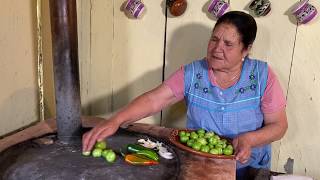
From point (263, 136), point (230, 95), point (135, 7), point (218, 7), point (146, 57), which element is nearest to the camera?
point (263, 136)

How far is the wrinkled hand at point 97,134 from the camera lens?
4.80ft

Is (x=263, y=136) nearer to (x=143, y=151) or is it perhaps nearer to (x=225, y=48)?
(x=225, y=48)

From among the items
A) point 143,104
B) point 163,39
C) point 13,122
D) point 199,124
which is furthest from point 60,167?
point 163,39

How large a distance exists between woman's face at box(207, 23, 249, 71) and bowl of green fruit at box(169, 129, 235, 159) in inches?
12.6

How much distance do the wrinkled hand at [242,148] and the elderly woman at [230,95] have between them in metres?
0.05

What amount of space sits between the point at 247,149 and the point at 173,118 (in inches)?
33.6

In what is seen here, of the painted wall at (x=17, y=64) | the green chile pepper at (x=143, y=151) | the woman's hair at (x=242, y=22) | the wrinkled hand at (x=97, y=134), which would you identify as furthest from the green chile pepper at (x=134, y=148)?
the painted wall at (x=17, y=64)

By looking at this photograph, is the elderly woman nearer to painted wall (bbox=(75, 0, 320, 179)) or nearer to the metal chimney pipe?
the metal chimney pipe

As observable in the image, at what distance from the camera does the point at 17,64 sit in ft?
6.78

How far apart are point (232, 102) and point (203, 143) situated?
0.96 ft

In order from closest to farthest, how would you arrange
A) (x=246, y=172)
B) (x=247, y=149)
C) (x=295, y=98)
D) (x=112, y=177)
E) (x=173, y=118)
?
(x=112, y=177) → (x=247, y=149) → (x=246, y=172) → (x=295, y=98) → (x=173, y=118)

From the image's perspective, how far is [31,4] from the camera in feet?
6.94

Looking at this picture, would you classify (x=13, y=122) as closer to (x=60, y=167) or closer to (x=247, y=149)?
(x=60, y=167)

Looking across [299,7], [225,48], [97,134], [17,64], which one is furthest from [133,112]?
[299,7]
